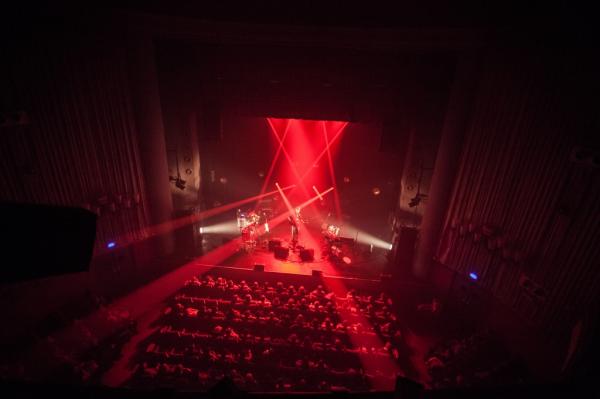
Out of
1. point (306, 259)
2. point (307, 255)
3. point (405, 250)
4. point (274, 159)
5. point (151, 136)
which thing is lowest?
point (306, 259)

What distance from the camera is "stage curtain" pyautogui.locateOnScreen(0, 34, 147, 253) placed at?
6.14 metres

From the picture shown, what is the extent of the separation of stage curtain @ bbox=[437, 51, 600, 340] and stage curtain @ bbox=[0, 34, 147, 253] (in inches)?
421

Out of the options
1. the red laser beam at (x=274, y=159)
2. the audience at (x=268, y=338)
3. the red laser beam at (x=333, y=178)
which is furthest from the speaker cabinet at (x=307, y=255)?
the red laser beam at (x=274, y=159)

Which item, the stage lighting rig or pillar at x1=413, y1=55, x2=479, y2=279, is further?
the stage lighting rig

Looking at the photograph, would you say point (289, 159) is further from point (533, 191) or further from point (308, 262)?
point (533, 191)

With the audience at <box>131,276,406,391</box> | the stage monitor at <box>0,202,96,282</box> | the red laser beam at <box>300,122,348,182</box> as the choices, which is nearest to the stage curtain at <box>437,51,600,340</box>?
the audience at <box>131,276,406,391</box>

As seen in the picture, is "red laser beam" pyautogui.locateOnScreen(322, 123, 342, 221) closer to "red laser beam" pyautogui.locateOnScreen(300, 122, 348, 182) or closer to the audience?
"red laser beam" pyautogui.locateOnScreen(300, 122, 348, 182)

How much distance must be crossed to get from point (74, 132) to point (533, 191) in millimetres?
11686

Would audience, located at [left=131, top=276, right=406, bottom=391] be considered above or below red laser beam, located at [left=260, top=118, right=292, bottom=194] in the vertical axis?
below

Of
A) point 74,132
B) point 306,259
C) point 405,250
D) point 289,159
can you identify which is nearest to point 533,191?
point 405,250

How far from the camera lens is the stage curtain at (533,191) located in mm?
5434

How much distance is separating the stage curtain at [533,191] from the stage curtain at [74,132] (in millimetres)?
10686

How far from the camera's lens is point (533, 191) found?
6.41m

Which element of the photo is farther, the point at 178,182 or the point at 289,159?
the point at 289,159
